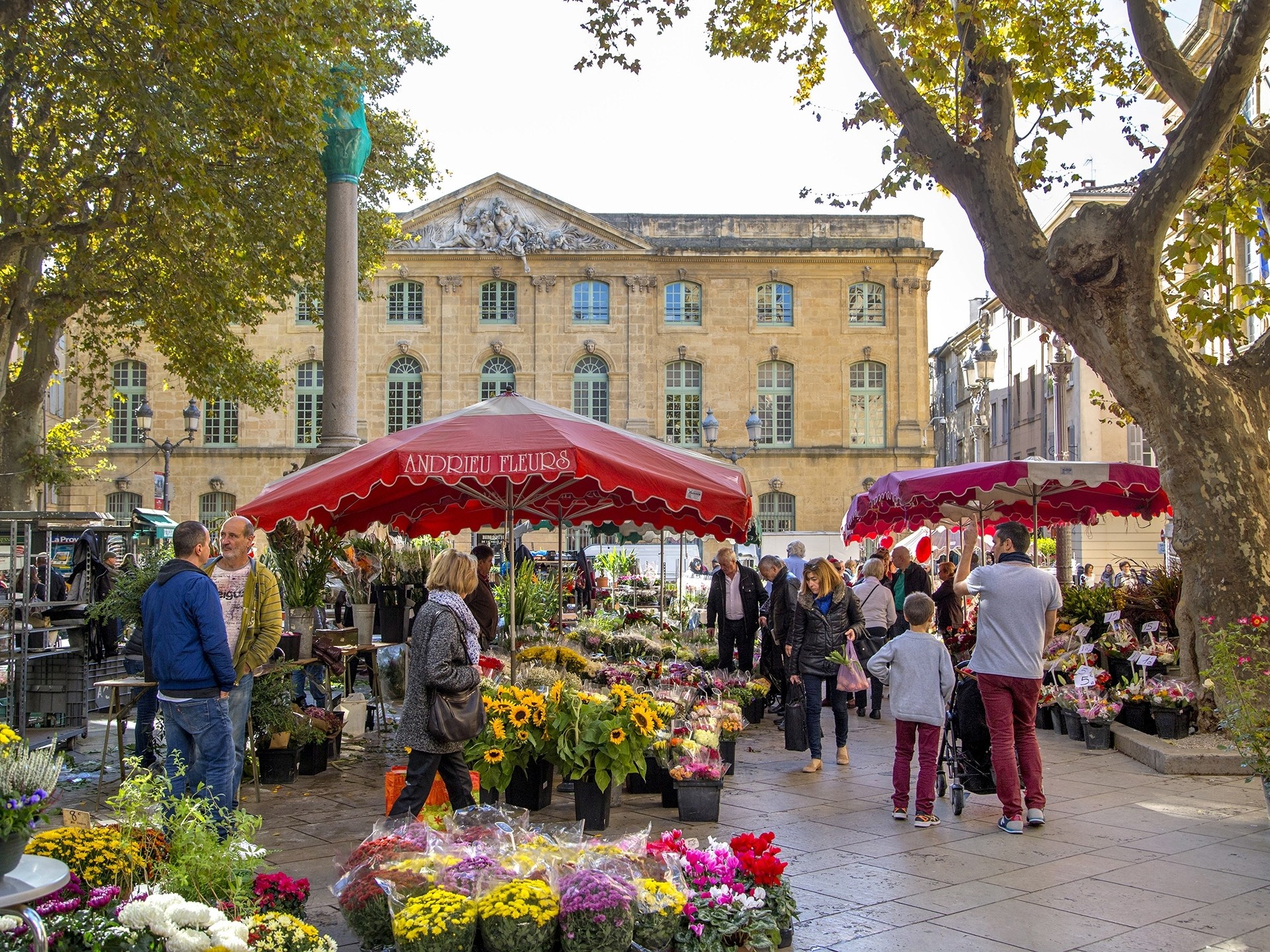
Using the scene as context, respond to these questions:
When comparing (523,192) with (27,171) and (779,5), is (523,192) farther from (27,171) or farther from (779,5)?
(779,5)

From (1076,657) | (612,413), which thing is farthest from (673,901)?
(612,413)

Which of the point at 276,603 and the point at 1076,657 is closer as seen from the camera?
the point at 276,603

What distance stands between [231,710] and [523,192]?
40.9 metres

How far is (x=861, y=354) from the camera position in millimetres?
47156

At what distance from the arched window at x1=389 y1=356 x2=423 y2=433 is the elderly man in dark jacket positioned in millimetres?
34210

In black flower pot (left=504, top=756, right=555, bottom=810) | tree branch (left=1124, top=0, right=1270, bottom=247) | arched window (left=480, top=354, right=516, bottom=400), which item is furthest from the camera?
arched window (left=480, top=354, right=516, bottom=400)

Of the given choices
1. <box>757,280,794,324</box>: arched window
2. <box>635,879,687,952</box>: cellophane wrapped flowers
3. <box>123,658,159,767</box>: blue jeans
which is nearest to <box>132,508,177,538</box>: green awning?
<box>123,658,159,767</box>: blue jeans

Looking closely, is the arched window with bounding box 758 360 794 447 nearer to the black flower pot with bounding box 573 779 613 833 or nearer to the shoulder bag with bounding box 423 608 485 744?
the black flower pot with bounding box 573 779 613 833

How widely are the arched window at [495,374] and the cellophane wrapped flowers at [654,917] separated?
42362 millimetres

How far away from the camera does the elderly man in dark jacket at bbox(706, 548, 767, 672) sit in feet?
44.8

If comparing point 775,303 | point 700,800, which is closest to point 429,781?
point 700,800

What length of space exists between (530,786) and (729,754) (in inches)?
83.6

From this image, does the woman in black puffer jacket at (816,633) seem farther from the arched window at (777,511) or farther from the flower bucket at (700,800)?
the arched window at (777,511)

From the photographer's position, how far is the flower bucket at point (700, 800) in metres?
7.71
